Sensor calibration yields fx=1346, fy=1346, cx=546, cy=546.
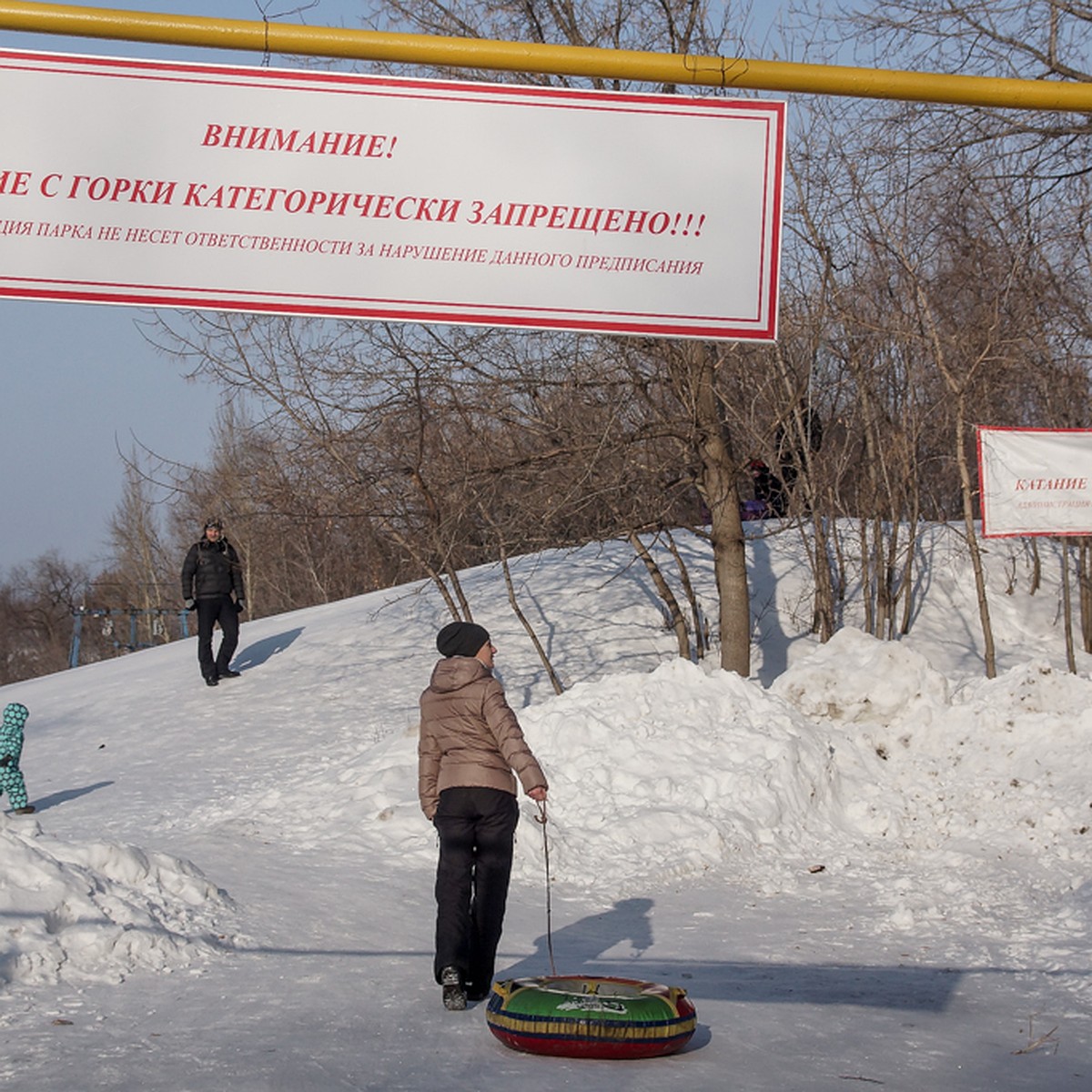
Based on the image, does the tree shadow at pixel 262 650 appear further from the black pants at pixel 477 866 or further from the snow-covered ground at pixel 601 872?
the black pants at pixel 477 866

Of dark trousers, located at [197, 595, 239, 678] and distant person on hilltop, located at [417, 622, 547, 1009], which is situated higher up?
dark trousers, located at [197, 595, 239, 678]

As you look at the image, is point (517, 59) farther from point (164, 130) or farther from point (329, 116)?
point (164, 130)

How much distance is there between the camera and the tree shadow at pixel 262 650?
18.0 meters

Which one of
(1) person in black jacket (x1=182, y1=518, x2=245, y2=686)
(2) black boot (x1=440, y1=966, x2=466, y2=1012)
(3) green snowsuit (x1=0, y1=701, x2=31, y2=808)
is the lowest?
(2) black boot (x1=440, y1=966, x2=466, y2=1012)

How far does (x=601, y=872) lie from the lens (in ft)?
31.0

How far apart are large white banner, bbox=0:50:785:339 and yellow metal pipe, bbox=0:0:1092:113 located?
9cm

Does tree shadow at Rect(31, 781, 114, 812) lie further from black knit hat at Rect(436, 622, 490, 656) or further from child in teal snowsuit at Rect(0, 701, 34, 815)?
black knit hat at Rect(436, 622, 490, 656)

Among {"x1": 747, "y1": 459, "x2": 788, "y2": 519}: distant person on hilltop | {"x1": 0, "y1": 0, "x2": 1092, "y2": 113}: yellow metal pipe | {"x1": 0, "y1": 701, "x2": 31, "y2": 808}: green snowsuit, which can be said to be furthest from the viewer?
{"x1": 747, "y1": 459, "x2": 788, "y2": 519}: distant person on hilltop

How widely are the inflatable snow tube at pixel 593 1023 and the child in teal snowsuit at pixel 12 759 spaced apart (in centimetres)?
735

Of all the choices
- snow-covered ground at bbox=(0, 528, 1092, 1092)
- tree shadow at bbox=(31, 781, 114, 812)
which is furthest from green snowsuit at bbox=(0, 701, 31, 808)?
tree shadow at bbox=(31, 781, 114, 812)

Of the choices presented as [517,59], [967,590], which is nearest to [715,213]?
[517,59]

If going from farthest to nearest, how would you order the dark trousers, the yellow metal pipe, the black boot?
the dark trousers
the black boot
the yellow metal pipe

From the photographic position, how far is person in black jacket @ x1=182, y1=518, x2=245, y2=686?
53.9 ft

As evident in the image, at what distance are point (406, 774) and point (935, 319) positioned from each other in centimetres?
891
